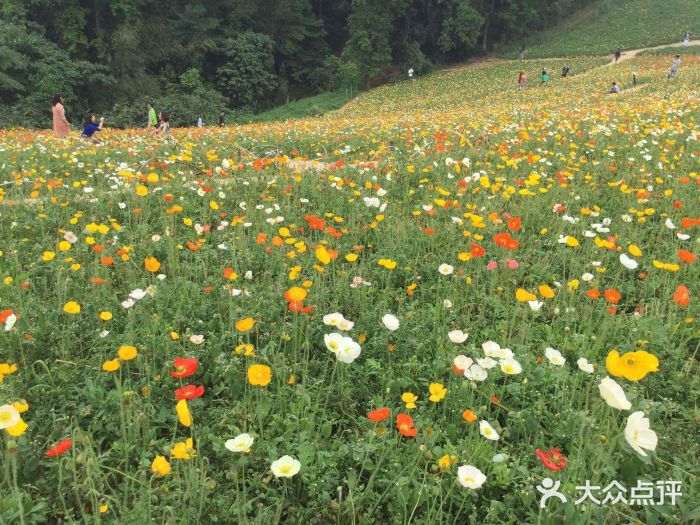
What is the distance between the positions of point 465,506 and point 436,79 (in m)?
39.2

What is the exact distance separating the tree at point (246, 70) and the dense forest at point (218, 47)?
0.09m

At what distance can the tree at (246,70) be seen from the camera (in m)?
38.2

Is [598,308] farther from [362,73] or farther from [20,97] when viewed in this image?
[362,73]

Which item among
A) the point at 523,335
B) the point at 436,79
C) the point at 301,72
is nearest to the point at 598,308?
the point at 523,335

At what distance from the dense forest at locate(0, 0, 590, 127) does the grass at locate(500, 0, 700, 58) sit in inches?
101

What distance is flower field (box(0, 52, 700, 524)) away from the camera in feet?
6.12

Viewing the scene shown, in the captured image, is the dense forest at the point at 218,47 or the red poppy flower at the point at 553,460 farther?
the dense forest at the point at 218,47

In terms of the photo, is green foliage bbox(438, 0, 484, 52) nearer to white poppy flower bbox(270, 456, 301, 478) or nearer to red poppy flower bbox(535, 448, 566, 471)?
red poppy flower bbox(535, 448, 566, 471)

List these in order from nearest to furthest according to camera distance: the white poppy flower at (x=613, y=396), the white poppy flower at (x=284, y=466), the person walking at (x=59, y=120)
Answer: the white poppy flower at (x=613, y=396) < the white poppy flower at (x=284, y=466) < the person walking at (x=59, y=120)

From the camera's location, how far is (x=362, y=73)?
38375 mm

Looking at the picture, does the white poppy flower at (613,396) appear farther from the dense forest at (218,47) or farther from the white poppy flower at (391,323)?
the dense forest at (218,47)

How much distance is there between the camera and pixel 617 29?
44094 mm

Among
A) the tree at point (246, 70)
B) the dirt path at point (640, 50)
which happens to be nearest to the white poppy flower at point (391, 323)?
the tree at point (246, 70)

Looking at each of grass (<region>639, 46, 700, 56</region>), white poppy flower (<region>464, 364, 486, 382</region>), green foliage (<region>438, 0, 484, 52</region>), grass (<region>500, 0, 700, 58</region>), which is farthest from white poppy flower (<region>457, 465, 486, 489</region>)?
grass (<region>500, 0, 700, 58</region>)
